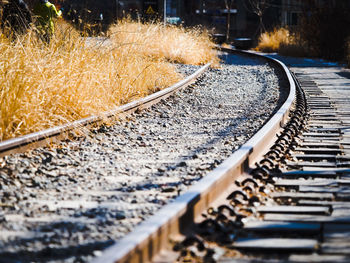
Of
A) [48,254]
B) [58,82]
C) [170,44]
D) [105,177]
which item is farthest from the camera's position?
[170,44]

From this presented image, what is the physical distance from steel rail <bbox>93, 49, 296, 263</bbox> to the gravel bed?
30 centimetres

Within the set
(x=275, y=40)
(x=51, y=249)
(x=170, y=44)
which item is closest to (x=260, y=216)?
(x=51, y=249)

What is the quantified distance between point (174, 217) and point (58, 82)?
15.4 ft

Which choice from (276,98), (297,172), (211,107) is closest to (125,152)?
(297,172)

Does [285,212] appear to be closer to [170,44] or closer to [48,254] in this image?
[48,254]

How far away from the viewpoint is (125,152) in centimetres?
616

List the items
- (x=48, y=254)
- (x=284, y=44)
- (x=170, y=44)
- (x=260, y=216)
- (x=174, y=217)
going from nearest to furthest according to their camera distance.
Result: (x=48, y=254), (x=174, y=217), (x=260, y=216), (x=170, y=44), (x=284, y=44)

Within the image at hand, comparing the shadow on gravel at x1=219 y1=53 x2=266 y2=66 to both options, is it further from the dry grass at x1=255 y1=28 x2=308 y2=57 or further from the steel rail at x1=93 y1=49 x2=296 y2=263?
the steel rail at x1=93 y1=49 x2=296 y2=263

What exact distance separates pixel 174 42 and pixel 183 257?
53.8 ft

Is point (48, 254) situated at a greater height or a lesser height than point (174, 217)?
lesser

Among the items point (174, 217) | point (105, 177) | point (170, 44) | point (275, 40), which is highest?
point (174, 217)

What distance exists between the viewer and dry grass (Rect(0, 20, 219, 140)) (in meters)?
6.44

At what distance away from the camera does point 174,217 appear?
129 inches

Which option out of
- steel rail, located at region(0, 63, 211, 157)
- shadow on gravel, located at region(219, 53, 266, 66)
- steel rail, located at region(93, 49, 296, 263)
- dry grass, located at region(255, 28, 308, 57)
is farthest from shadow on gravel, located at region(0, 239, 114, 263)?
dry grass, located at region(255, 28, 308, 57)
